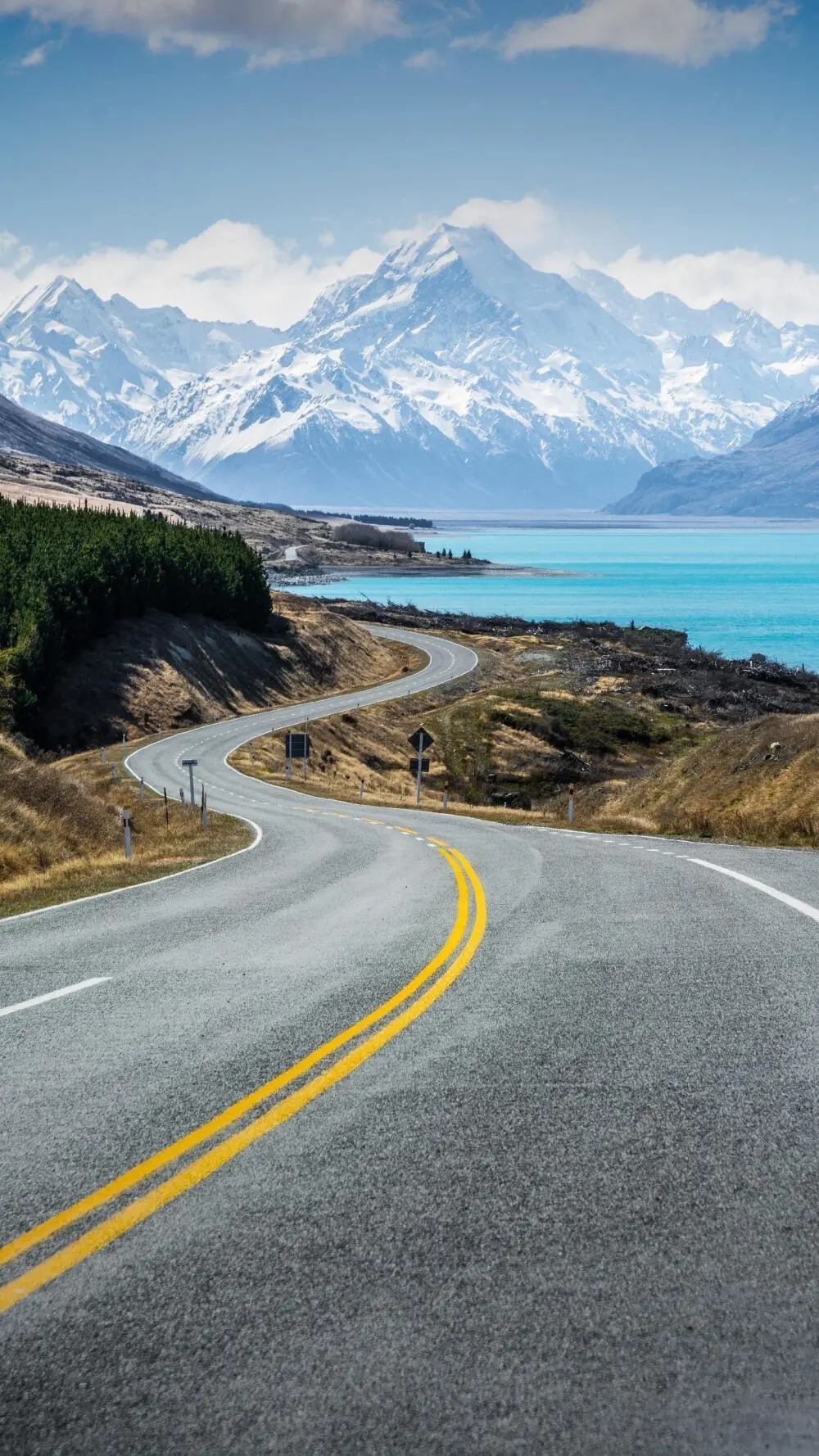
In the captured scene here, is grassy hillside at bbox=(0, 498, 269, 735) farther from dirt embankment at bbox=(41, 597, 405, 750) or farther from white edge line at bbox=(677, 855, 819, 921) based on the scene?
white edge line at bbox=(677, 855, 819, 921)

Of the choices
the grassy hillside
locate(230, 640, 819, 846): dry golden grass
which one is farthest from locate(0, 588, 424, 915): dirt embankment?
locate(230, 640, 819, 846): dry golden grass

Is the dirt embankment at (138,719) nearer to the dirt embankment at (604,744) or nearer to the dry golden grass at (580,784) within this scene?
the dry golden grass at (580,784)

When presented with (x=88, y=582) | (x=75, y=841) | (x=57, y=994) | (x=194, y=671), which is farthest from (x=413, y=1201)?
(x=194, y=671)

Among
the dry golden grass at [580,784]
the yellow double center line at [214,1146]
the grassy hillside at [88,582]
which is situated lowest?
the dry golden grass at [580,784]

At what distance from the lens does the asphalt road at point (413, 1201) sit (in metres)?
3.96

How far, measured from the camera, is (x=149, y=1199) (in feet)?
17.3

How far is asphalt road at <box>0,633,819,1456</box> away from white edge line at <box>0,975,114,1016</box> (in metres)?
0.04

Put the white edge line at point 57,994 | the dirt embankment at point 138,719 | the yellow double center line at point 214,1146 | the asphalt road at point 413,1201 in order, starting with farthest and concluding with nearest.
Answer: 1. the dirt embankment at point 138,719
2. the white edge line at point 57,994
3. the yellow double center line at point 214,1146
4. the asphalt road at point 413,1201

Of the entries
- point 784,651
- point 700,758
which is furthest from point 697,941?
point 784,651

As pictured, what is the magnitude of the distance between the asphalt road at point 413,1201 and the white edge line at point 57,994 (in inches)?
1.7

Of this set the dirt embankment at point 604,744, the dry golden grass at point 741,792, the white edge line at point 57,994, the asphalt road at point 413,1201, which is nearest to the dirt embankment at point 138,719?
the white edge line at point 57,994

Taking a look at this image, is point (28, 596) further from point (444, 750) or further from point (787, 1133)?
point (787, 1133)

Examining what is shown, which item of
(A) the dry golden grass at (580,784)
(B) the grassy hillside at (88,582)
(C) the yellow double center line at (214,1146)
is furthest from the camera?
(B) the grassy hillside at (88,582)

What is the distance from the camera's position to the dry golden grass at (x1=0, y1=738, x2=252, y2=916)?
1708 cm
